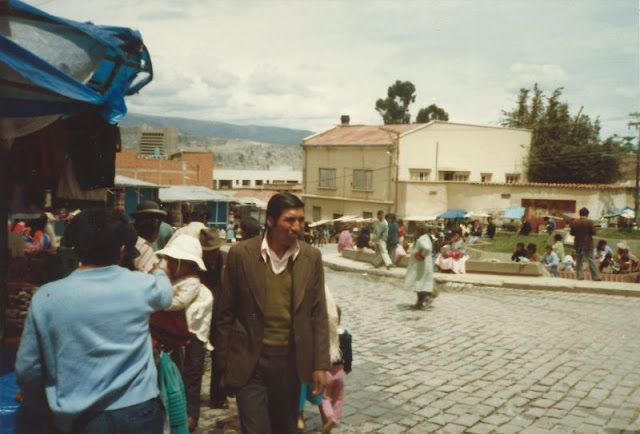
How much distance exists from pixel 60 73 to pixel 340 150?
134 ft

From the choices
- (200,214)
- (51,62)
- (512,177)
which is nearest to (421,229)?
(200,214)

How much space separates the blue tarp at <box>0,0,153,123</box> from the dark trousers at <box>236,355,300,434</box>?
177 centimetres

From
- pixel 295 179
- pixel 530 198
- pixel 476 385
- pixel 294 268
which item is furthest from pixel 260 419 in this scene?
pixel 295 179

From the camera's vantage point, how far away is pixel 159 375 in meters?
3.53

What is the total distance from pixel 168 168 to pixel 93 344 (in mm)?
42767

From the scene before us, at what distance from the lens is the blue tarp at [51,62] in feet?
10.2

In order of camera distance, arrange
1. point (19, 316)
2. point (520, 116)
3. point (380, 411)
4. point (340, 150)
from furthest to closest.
Answer: 1. point (520, 116)
2. point (340, 150)
3. point (380, 411)
4. point (19, 316)

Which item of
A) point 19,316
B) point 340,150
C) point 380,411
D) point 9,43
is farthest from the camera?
point 340,150

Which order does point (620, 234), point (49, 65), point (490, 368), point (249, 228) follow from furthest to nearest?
1. point (620, 234)
2. point (490, 368)
3. point (249, 228)
4. point (49, 65)

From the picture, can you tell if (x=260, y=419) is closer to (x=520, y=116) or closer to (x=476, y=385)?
(x=476, y=385)

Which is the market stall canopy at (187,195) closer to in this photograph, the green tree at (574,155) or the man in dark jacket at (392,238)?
the man in dark jacket at (392,238)

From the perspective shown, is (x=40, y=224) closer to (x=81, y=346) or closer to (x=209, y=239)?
(x=209, y=239)

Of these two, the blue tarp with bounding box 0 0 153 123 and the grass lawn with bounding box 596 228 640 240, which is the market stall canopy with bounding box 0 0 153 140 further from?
the grass lawn with bounding box 596 228 640 240

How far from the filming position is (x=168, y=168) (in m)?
43.7
